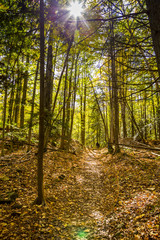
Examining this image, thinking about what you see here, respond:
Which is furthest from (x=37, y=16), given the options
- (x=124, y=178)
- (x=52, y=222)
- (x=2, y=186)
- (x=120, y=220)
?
(x=124, y=178)

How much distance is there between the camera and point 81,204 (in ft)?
16.8

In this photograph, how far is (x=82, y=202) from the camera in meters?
5.24

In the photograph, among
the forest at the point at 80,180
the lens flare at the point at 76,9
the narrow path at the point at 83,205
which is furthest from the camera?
the lens flare at the point at 76,9

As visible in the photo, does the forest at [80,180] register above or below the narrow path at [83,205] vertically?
above

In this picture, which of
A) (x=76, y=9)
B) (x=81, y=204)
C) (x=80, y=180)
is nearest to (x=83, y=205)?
(x=81, y=204)

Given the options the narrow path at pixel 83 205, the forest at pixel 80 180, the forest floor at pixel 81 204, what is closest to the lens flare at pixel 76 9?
the forest at pixel 80 180

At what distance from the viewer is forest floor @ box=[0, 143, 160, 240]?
11.1ft

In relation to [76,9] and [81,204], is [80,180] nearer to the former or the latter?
[81,204]

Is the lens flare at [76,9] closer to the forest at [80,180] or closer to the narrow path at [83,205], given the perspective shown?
the forest at [80,180]

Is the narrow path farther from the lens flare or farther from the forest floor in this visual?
the lens flare

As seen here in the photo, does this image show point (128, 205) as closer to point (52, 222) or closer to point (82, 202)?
point (82, 202)

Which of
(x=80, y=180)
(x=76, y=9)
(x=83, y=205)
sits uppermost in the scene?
(x=76, y=9)

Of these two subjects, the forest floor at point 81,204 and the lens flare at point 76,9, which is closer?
the forest floor at point 81,204

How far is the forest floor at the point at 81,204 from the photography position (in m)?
3.38
